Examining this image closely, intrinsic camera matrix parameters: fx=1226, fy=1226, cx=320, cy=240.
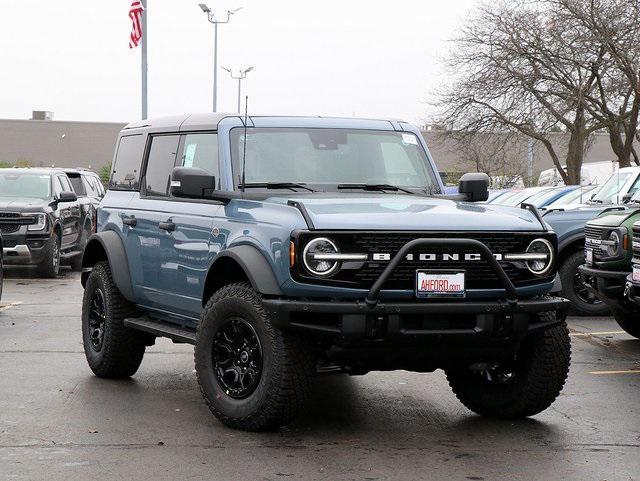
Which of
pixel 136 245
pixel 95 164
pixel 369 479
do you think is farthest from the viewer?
pixel 95 164

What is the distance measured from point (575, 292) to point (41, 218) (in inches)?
370

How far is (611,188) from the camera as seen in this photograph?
50.8 ft

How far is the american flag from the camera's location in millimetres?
32906

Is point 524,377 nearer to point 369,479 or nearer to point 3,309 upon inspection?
point 369,479

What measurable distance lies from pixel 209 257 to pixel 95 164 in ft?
246

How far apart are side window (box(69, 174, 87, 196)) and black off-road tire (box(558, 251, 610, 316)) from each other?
11652 mm

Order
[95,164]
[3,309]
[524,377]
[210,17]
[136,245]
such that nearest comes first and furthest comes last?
[524,377] → [136,245] → [3,309] → [210,17] → [95,164]

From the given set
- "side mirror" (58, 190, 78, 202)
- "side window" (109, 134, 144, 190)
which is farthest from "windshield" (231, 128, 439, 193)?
"side mirror" (58, 190, 78, 202)

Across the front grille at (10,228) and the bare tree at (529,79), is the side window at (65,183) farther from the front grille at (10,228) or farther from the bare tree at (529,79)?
the bare tree at (529,79)

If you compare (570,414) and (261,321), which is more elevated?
(261,321)

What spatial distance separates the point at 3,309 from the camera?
14.7m

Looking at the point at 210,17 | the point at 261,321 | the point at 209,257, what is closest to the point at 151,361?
the point at 209,257

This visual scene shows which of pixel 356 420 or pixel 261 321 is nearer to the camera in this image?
pixel 261 321

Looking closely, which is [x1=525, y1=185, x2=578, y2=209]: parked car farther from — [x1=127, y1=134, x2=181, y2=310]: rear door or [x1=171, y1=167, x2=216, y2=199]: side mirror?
[x1=171, y1=167, x2=216, y2=199]: side mirror
